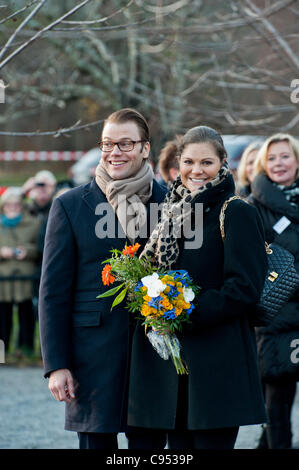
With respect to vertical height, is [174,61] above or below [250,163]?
above

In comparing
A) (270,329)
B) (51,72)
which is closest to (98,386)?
(270,329)

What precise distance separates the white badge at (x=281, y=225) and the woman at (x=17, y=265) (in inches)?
187

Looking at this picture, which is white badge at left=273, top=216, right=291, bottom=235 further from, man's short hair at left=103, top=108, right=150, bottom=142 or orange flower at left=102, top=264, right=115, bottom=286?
orange flower at left=102, top=264, right=115, bottom=286

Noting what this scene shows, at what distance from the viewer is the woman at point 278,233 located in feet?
18.2

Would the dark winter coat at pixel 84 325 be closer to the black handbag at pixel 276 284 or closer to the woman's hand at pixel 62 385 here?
the woman's hand at pixel 62 385

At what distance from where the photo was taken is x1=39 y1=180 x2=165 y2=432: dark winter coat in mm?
4082

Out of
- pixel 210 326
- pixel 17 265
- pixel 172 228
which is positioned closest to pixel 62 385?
pixel 210 326

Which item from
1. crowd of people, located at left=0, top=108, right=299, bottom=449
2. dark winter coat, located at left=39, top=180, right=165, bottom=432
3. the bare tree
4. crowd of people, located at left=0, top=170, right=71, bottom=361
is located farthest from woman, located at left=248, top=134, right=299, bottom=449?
crowd of people, located at left=0, top=170, right=71, bottom=361

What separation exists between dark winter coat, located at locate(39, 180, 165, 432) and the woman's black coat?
0.28 m

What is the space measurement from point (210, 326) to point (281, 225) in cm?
206

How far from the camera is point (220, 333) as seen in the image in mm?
3771

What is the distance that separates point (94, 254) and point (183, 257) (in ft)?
1.78
